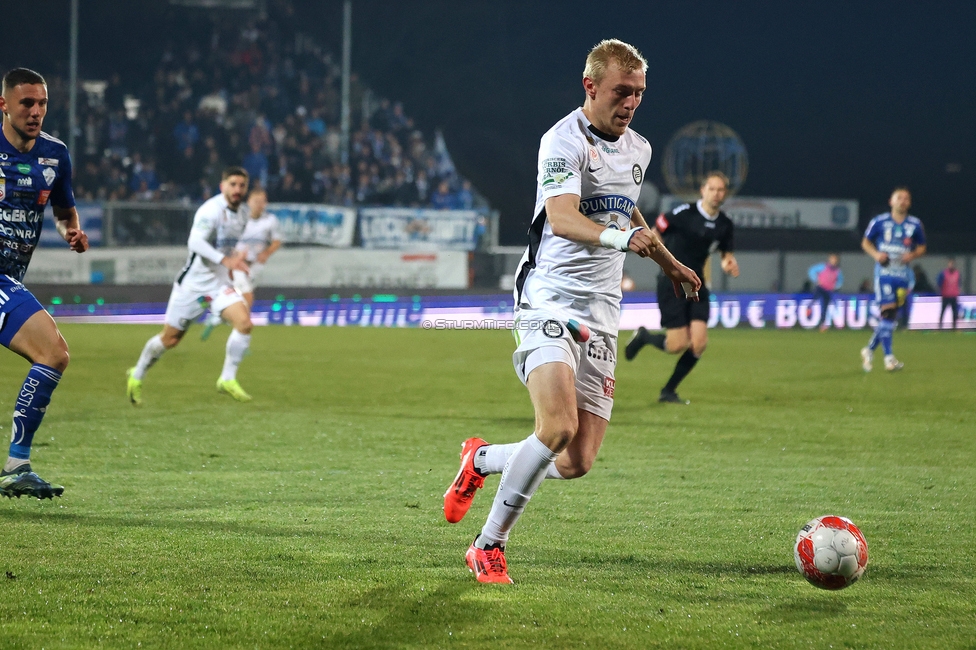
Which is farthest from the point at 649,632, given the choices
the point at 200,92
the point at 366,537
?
the point at 200,92

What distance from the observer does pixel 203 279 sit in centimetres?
1072

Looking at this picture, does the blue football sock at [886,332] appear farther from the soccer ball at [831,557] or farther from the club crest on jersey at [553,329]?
the club crest on jersey at [553,329]

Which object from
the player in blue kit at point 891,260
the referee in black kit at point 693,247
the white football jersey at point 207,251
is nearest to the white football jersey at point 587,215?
the referee in black kit at point 693,247

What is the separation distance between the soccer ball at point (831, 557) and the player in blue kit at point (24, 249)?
3.88m

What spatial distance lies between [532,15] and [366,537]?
38.1 meters

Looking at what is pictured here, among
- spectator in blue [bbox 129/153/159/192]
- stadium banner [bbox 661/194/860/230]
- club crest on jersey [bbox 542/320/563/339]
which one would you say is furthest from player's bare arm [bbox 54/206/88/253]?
stadium banner [bbox 661/194/860/230]

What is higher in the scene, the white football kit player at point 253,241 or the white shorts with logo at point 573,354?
the white shorts with logo at point 573,354

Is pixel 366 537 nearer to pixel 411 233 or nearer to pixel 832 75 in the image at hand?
pixel 411 233

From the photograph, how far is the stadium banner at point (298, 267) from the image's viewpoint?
2373 cm

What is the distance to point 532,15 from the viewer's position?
4072 centimetres

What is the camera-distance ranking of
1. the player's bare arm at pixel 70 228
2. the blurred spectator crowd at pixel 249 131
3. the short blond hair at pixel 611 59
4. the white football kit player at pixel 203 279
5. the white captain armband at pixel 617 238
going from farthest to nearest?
the blurred spectator crowd at pixel 249 131 < the white football kit player at pixel 203 279 < the player's bare arm at pixel 70 228 < the short blond hair at pixel 611 59 < the white captain armband at pixel 617 238

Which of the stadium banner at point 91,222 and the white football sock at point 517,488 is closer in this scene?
the white football sock at point 517,488

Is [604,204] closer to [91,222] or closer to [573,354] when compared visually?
[573,354]

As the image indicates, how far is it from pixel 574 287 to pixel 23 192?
3.30 meters
